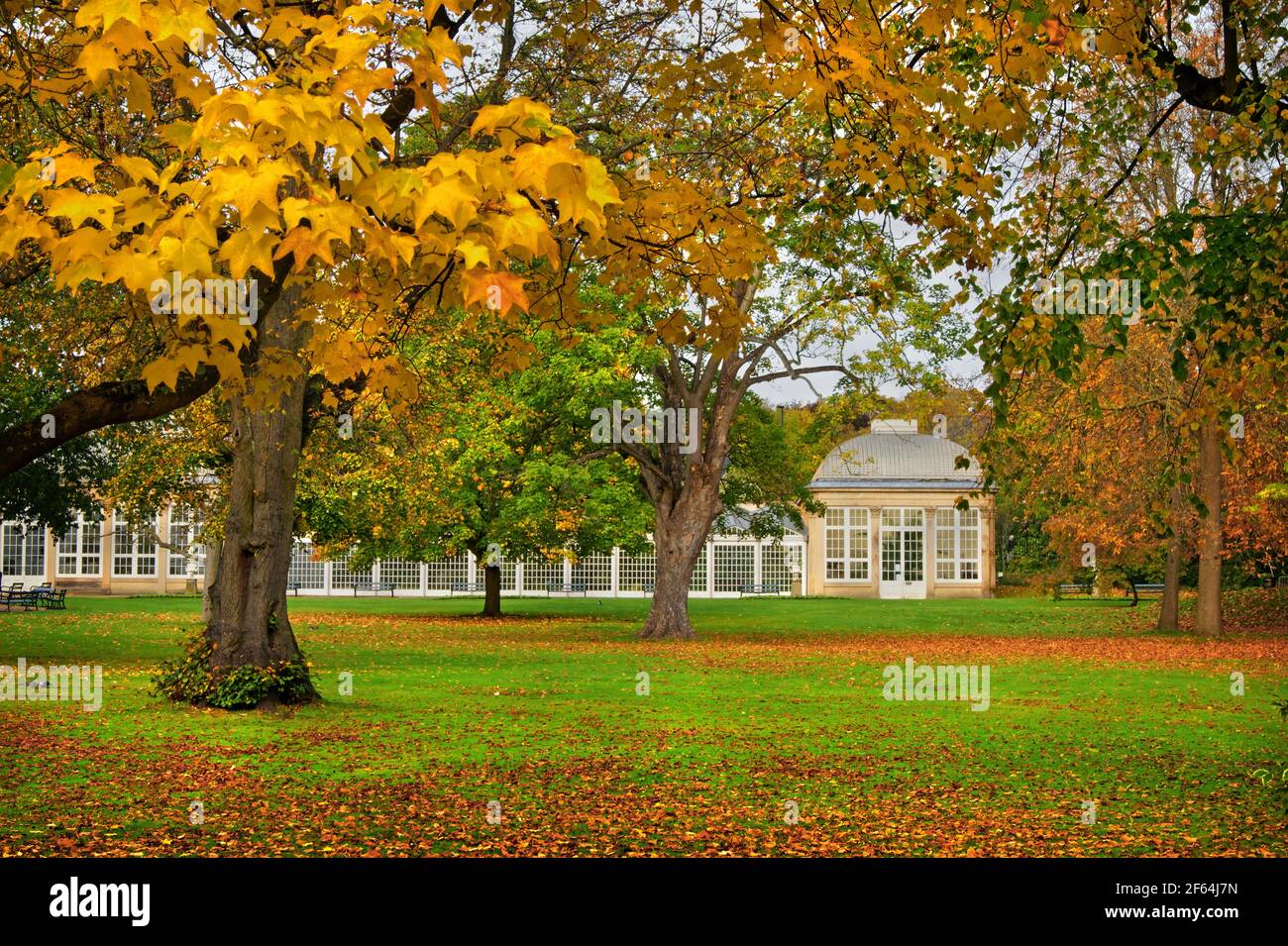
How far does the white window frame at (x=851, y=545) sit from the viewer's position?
5341 centimetres

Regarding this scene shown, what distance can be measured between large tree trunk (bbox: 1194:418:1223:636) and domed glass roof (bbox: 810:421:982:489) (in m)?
23.2

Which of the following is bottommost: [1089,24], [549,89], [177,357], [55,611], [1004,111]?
[55,611]

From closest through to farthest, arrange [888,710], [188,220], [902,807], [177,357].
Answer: [188,220]
[177,357]
[902,807]
[888,710]

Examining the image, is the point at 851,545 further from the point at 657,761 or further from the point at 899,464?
the point at 657,761

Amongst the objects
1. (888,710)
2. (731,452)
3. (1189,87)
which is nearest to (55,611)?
(731,452)

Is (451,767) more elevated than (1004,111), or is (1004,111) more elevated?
(1004,111)

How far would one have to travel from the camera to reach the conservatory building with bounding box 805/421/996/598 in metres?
52.8

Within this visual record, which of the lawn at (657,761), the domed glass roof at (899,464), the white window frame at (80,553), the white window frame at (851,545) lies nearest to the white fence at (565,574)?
the white window frame at (851,545)

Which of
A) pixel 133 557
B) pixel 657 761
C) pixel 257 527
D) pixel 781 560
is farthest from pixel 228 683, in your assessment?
pixel 133 557

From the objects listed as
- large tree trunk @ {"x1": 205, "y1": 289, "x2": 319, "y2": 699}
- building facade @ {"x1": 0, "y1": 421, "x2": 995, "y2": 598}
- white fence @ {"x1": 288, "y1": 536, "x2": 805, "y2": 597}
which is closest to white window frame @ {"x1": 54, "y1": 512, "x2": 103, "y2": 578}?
building facade @ {"x1": 0, "y1": 421, "x2": 995, "y2": 598}

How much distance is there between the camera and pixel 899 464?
177ft

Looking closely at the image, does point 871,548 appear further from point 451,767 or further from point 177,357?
point 177,357
